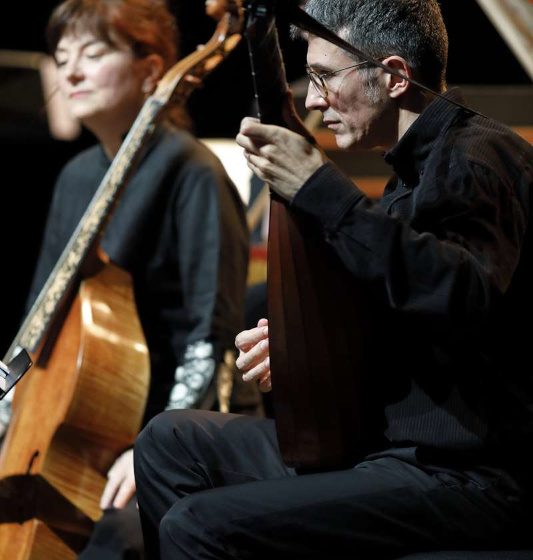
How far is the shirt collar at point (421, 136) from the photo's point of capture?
1.54 metres

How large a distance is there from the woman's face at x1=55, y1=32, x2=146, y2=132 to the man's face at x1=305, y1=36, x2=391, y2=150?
1.14m

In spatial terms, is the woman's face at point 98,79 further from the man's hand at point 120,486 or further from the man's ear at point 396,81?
the man's ear at point 396,81

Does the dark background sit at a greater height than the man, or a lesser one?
lesser

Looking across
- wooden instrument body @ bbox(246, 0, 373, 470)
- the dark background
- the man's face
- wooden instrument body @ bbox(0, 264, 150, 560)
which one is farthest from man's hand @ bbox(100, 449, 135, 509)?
the dark background

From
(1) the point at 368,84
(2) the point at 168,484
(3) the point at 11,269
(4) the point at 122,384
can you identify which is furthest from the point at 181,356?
(3) the point at 11,269

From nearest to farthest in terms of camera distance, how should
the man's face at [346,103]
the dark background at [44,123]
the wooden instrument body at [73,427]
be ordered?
1. the man's face at [346,103]
2. the wooden instrument body at [73,427]
3. the dark background at [44,123]

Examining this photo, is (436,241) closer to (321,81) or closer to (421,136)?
(421,136)

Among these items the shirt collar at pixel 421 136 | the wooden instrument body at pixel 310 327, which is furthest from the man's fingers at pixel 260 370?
the shirt collar at pixel 421 136

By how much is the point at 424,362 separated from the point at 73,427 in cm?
95

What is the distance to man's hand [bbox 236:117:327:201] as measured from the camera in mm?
1397

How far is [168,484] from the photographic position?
5.43 feet

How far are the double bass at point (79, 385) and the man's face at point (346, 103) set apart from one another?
388 mm

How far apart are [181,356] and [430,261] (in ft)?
4.25

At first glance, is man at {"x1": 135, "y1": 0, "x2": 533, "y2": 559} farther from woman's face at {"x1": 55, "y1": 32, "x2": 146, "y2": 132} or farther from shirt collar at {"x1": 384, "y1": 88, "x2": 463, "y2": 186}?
woman's face at {"x1": 55, "y1": 32, "x2": 146, "y2": 132}
